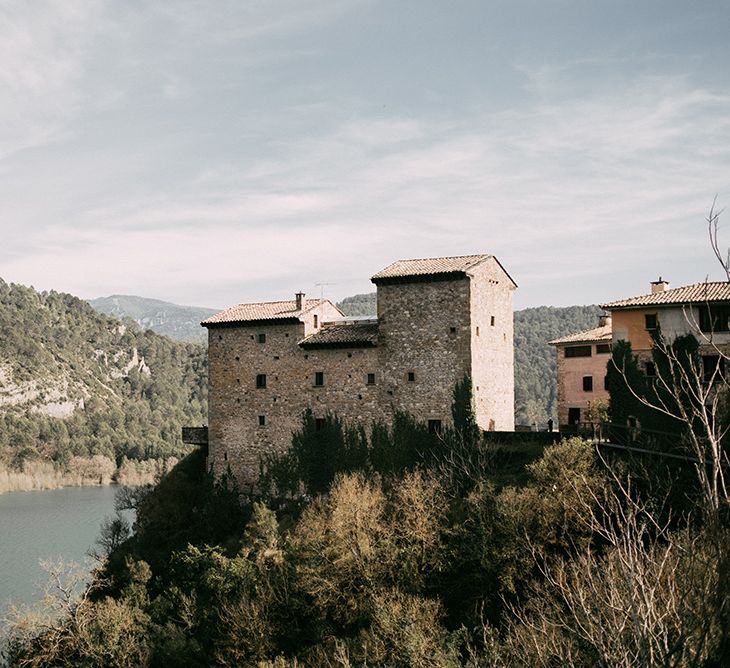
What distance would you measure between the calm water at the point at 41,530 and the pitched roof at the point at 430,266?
23629 mm

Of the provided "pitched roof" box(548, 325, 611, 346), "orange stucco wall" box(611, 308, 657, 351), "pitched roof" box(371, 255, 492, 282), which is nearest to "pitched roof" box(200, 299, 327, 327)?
"pitched roof" box(371, 255, 492, 282)

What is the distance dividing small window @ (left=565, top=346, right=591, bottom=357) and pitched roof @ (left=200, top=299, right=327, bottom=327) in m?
11.4

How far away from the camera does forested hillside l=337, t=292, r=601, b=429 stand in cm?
9578

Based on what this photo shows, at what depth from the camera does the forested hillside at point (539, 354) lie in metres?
95.8

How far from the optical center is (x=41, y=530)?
68.2 meters

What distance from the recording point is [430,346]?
110ft

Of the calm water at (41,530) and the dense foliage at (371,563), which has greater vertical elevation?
the dense foliage at (371,563)

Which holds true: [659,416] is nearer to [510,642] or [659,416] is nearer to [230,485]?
[510,642]

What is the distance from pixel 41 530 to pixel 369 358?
45.9 meters

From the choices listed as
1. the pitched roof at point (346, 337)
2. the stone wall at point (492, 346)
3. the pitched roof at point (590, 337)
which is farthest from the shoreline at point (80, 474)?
the pitched roof at point (590, 337)

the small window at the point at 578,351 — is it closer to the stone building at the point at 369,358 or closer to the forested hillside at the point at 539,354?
the stone building at the point at 369,358

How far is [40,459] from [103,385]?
1608 inches

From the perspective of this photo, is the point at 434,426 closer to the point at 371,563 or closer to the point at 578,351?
the point at 578,351

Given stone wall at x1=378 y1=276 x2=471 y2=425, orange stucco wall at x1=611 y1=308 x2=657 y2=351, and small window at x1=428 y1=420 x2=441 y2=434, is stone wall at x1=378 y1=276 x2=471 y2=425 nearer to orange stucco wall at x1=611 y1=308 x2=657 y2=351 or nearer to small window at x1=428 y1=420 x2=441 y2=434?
small window at x1=428 y1=420 x2=441 y2=434
